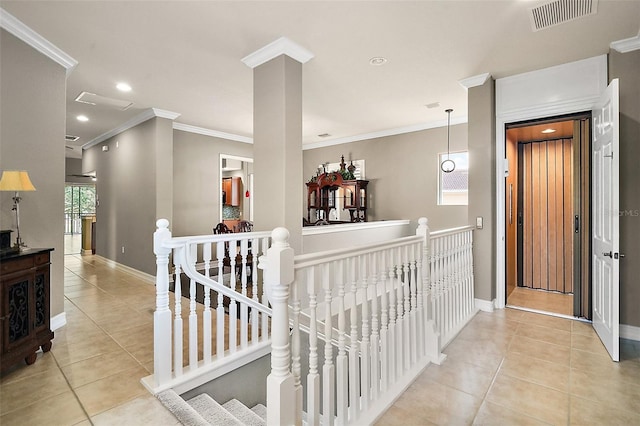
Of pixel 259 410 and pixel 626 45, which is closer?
pixel 259 410

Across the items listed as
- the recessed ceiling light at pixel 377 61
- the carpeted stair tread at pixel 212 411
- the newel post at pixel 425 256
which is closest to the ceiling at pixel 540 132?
the recessed ceiling light at pixel 377 61

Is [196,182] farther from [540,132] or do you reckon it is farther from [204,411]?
[540,132]

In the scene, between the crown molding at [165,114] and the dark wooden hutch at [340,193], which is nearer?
the crown molding at [165,114]

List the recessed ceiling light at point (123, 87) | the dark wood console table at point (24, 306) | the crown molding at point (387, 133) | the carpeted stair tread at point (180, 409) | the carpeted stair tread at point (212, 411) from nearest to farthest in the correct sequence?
the carpeted stair tread at point (180, 409) → the carpeted stair tread at point (212, 411) → the dark wood console table at point (24, 306) → the recessed ceiling light at point (123, 87) → the crown molding at point (387, 133)

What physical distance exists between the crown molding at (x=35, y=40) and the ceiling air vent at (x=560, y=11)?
4.05 meters

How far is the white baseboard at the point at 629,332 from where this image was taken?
9.38 feet

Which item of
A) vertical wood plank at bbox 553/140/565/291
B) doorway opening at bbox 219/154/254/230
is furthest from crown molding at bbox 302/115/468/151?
doorway opening at bbox 219/154/254/230

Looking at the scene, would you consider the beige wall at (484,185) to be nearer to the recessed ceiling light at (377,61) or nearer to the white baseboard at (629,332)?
the white baseboard at (629,332)

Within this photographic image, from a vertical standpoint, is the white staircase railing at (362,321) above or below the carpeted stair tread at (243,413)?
above

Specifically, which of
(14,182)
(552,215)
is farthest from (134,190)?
(552,215)

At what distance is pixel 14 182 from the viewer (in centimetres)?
241

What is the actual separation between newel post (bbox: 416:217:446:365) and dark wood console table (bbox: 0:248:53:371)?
2986 millimetres

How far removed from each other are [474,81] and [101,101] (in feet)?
15.9

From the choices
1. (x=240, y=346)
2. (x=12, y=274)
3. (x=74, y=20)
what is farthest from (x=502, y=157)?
(x=12, y=274)
